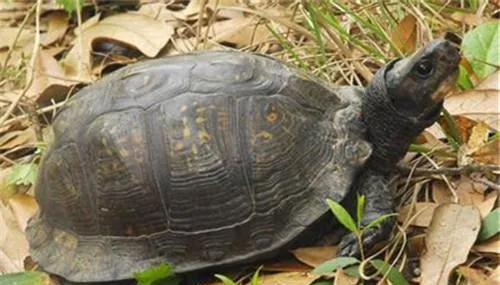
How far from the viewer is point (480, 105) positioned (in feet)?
8.07

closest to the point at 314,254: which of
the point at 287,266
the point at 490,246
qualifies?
the point at 287,266

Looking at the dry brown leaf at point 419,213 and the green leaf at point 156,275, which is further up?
the dry brown leaf at point 419,213

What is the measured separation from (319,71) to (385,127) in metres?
0.62

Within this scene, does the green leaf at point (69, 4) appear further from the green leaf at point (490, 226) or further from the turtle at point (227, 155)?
the green leaf at point (490, 226)

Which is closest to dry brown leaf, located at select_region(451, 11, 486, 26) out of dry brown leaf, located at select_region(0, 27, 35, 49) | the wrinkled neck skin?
the wrinkled neck skin

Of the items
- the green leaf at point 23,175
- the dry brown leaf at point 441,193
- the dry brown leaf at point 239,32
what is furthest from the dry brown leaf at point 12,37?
the dry brown leaf at point 441,193

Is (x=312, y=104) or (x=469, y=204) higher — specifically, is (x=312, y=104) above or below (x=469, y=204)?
above

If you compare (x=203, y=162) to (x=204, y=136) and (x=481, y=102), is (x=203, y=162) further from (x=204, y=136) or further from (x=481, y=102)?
(x=481, y=102)

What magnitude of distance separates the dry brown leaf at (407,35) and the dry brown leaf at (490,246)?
0.87m

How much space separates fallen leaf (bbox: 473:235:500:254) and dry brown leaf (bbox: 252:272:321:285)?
0.38m

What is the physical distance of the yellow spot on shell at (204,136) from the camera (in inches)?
87.0

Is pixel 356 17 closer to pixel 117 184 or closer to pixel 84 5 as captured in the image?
pixel 117 184

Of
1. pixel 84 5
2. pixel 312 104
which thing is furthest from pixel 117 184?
pixel 84 5

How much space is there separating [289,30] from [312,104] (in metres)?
0.93
